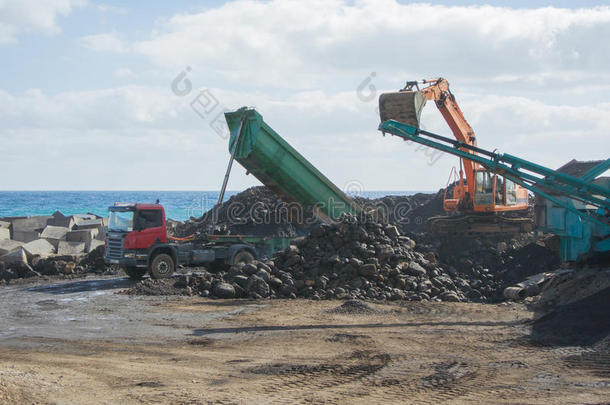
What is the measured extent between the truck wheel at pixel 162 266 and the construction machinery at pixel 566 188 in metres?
6.67

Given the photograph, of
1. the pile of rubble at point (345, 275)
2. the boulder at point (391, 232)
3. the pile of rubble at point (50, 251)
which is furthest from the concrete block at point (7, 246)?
the boulder at point (391, 232)

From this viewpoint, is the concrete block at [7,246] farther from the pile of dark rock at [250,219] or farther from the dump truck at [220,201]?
the pile of dark rock at [250,219]

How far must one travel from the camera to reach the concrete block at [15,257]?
18.0 metres

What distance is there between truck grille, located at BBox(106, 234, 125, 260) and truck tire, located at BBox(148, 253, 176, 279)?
2.71ft

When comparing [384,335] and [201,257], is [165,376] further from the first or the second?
[201,257]

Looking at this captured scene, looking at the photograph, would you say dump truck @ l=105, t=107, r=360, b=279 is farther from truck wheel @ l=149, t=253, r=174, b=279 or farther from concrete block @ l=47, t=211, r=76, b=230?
concrete block @ l=47, t=211, r=76, b=230

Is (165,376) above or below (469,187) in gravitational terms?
below

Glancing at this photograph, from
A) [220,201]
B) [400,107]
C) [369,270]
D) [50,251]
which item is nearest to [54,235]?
[50,251]

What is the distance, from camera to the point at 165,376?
7.32 m

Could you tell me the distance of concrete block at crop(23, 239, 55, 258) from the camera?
18.9 m

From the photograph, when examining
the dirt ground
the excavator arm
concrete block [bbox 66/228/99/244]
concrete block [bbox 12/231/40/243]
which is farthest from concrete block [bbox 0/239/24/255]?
the excavator arm

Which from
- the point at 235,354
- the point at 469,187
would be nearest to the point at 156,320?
the point at 235,354

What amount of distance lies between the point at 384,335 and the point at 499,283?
7.14 meters

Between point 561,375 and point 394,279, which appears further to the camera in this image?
point 394,279
